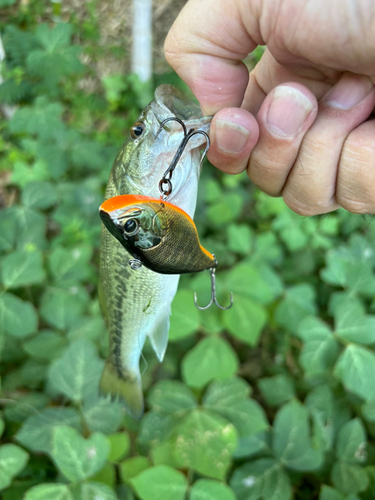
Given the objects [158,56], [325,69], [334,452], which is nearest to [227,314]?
[334,452]

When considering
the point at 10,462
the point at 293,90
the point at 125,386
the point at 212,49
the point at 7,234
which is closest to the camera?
the point at 293,90

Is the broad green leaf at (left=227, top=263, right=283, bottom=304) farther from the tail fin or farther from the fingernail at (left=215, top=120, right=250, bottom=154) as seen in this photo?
the fingernail at (left=215, top=120, right=250, bottom=154)

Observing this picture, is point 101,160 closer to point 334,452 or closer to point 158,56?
point 158,56

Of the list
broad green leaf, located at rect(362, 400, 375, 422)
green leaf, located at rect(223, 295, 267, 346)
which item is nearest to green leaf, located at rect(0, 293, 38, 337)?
green leaf, located at rect(223, 295, 267, 346)

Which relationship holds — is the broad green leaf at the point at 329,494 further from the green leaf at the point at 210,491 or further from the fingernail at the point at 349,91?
the fingernail at the point at 349,91

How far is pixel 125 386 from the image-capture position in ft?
5.22

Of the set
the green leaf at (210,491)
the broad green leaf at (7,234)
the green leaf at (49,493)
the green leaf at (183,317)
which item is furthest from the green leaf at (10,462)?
the broad green leaf at (7,234)

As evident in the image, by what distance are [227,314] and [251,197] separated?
5.61 feet

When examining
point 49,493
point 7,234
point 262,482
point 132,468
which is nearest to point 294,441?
point 262,482

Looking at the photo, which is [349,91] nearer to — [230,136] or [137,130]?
[230,136]

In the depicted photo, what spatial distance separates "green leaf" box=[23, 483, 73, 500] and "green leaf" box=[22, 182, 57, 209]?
1.87 meters

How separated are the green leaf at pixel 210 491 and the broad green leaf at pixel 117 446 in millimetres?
474

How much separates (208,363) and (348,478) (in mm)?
982

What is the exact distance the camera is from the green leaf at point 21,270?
2248mm
